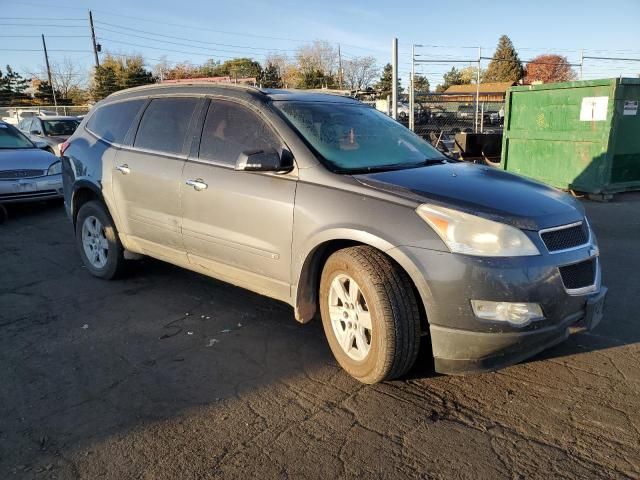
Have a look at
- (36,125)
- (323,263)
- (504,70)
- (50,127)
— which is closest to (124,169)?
(323,263)

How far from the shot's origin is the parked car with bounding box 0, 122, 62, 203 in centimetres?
853

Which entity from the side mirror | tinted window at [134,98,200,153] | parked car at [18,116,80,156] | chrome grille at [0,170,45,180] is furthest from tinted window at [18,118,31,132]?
the side mirror

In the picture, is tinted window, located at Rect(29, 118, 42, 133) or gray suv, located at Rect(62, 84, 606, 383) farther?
tinted window, located at Rect(29, 118, 42, 133)

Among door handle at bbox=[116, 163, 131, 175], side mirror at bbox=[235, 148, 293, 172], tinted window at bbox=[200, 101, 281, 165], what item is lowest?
door handle at bbox=[116, 163, 131, 175]

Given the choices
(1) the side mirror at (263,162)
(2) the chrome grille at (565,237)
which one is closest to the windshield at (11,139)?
(1) the side mirror at (263,162)

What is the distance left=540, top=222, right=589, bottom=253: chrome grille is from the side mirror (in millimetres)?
1628

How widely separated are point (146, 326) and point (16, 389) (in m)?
1.09

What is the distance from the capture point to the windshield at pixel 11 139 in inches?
376

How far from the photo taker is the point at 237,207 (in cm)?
374

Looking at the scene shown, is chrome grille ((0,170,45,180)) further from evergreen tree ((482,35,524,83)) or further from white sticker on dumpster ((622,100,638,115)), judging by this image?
evergreen tree ((482,35,524,83))

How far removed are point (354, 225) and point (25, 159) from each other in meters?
7.94

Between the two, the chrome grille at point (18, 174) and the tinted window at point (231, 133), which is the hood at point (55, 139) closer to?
the chrome grille at point (18, 174)

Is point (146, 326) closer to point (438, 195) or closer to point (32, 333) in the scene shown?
point (32, 333)

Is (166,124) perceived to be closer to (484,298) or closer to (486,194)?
(486,194)
